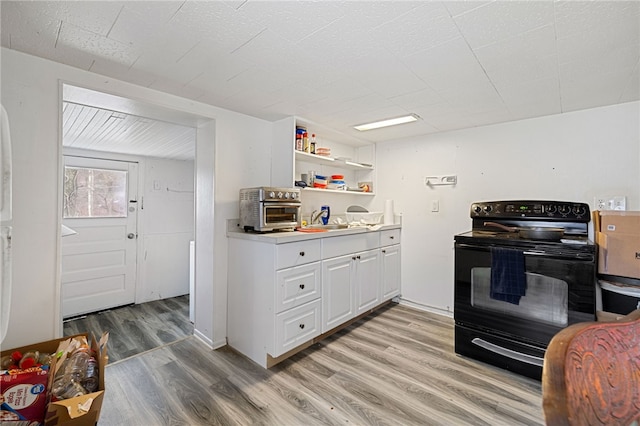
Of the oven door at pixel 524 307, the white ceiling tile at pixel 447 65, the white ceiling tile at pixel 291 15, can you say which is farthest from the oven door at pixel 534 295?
the white ceiling tile at pixel 291 15

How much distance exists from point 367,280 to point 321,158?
1378 mm

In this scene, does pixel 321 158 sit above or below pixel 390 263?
above

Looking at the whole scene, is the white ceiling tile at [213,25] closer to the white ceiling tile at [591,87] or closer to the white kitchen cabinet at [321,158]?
the white kitchen cabinet at [321,158]

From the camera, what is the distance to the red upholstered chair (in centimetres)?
52

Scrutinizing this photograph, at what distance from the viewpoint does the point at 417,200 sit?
335 cm

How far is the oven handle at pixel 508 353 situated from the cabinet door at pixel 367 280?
1030 millimetres

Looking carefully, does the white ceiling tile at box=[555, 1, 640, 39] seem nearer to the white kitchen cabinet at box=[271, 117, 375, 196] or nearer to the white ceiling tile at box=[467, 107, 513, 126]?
the white ceiling tile at box=[467, 107, 513, 126]

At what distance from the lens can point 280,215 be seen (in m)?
2.41

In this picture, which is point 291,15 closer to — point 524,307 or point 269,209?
point 269,209

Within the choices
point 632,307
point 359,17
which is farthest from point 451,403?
point 359,17

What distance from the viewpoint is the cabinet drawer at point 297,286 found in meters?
2.07

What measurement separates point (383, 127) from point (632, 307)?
234 centimetres

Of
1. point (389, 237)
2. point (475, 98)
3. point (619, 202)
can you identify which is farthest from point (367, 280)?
point (619, 202)

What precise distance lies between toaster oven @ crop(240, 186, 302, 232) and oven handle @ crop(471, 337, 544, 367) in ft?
5.67
